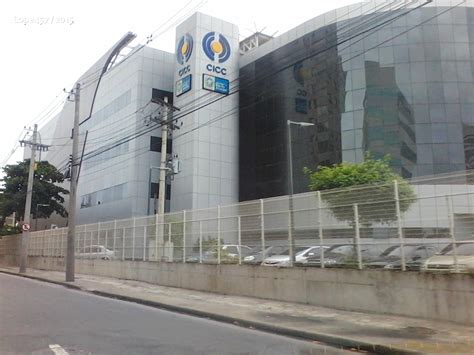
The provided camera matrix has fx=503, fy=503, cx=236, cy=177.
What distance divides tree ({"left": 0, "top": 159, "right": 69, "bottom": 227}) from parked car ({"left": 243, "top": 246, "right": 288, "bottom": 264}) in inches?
1574

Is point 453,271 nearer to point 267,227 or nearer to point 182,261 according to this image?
point 267,227

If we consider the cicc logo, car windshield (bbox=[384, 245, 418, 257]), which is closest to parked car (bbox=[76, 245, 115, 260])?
car windshield (bbox=[384, 245, 418, 257])

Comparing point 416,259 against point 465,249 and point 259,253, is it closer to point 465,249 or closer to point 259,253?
point 465,249

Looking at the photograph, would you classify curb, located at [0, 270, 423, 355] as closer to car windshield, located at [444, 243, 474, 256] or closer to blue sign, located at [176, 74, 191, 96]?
car windshield, located at [444, 243, 474, 256]

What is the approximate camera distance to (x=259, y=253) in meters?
16.1

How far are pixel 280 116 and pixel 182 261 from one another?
28.3m

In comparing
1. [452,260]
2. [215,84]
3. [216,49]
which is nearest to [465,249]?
[452,260]

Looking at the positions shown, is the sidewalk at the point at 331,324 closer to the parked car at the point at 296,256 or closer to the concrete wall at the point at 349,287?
the concrete wall at the point at 349,287

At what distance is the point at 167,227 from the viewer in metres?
21.1

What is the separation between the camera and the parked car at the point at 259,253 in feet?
51.1

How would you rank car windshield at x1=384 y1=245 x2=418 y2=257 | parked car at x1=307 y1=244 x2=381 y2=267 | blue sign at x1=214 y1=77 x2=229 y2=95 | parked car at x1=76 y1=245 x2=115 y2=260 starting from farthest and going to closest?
1. blue sign at x1=214 y1=77 x2=229 y2=95
2. parked car at x1=76 y1=245 x2=115 y2=260
3. parked car at x1=307 y1=244 x2=381 y2=267
4. car windshield at x1=384 y1=245 x2=418 y2=257

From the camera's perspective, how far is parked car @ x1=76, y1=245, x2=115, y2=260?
86.7 ft

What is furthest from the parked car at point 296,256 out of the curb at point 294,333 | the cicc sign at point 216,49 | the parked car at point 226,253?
the cicc sign at point 216,49

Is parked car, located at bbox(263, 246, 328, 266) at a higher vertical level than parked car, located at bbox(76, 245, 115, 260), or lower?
lower
